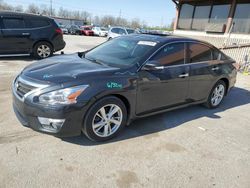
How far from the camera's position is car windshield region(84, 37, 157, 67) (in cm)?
339

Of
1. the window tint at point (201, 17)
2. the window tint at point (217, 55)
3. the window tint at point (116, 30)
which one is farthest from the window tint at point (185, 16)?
the window tint at point (217, 55)

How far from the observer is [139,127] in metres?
3.66

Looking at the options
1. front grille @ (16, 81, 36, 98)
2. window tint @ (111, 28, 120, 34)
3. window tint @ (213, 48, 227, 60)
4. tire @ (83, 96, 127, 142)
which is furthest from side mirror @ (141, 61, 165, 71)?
window tint @ (111, 28, 120, 34)

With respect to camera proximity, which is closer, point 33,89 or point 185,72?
point 33,89

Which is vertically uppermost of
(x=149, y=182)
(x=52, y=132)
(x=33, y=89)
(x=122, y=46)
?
(x=122, y=46)

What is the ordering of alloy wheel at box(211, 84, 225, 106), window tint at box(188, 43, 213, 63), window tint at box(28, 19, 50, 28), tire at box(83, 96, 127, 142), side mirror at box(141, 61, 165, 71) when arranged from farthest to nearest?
window tint at box(28, 19, 50, 28), alloy wheel at box(211, 84, 225, 106), window tint at box(188, 43, 213, 63), side mirror at box(141, 61, 165, 71), tire at box(83, 96, 127, 142)

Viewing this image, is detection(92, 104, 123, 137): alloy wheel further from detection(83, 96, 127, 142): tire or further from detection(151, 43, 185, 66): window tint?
detection(151, 43, 185, 66): window tint

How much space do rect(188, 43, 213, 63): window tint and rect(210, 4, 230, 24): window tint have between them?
1112 centimetres

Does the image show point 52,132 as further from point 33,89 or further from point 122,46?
point 122,46

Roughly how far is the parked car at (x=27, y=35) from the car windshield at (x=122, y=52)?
17.4ft

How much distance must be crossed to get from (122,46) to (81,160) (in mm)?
2127

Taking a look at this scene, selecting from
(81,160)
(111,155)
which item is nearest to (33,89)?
(81,160)

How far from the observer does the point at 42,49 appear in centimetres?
870

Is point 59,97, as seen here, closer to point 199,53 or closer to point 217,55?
point 199,53
